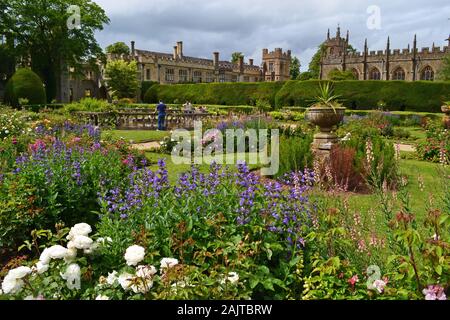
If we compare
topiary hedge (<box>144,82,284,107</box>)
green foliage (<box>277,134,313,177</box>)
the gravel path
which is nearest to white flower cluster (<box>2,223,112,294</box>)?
green foliage (<box>277,134,313,177</box>)

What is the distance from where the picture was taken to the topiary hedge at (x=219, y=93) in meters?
33.6

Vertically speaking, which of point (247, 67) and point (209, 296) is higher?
point (247, 67)

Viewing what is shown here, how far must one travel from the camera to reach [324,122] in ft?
30.2

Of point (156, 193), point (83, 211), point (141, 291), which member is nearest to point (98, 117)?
point (83, 211)

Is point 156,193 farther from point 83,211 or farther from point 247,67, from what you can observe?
point 247,67

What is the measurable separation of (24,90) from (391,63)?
43.1m

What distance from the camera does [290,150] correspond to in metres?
7.72

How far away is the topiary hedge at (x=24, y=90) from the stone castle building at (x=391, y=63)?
1444 inches

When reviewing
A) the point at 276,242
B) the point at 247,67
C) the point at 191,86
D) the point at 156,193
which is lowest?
the point at 276,242

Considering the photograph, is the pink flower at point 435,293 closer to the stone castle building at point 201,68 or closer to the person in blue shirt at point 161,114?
the person in blue shirt at point 161,114

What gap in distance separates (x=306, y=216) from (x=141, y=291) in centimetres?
150

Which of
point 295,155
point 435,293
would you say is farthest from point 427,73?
point 435,293

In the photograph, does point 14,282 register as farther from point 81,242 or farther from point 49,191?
point 49,191

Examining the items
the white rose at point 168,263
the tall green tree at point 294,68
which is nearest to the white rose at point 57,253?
the white rose at point 168,263
